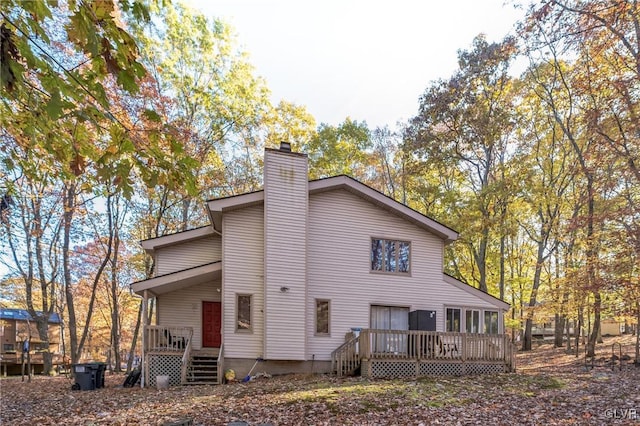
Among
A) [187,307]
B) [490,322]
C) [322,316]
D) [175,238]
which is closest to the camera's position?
[322,316]

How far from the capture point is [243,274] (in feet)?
44.0

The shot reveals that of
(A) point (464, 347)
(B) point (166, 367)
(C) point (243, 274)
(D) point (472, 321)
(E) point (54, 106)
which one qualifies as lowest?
(B) point (166, 367)

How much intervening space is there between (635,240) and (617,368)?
522cm

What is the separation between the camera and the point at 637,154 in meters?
13.5

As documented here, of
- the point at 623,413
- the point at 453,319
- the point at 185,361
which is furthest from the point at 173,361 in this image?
the point at 623,413

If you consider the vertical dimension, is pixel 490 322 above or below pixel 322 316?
below

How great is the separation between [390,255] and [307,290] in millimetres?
3576

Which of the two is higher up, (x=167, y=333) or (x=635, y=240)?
(x=635, y=240)

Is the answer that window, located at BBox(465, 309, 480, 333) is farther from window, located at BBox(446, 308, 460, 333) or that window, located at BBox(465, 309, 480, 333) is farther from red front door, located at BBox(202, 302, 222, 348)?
red front door, located at BBox(202, 302, 222, 348)

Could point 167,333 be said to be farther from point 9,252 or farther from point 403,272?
point 9,252

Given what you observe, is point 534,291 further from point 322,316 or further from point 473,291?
point 322,316

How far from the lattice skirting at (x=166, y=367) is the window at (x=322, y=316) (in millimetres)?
4580

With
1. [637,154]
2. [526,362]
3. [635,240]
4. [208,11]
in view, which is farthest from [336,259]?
[208,11]

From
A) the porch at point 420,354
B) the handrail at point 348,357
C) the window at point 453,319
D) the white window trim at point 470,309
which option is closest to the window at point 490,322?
the white window trim at point 470,309
